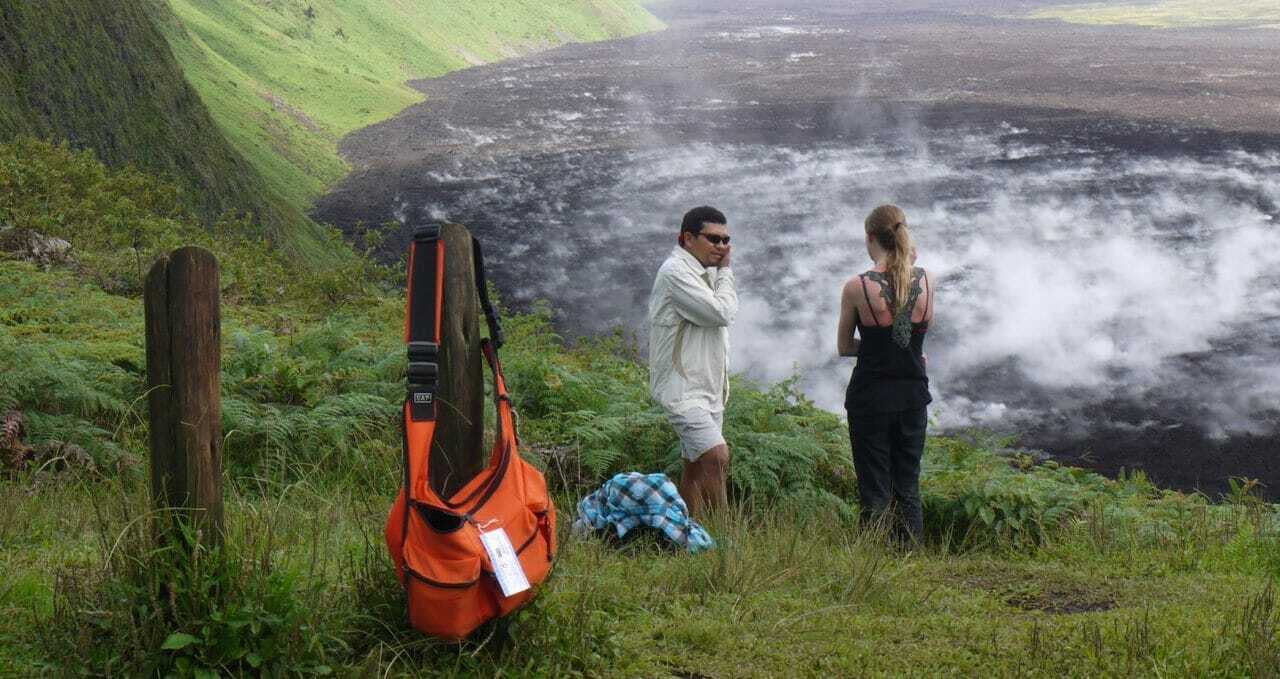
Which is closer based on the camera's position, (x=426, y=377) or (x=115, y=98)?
(x=426, y=377)

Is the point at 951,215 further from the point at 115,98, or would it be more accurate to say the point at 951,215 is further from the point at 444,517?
the point at 444,517

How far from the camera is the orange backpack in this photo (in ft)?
12.2

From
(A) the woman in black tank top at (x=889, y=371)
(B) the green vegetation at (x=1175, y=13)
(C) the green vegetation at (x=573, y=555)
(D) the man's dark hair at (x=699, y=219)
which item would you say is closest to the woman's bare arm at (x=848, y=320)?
(A) the woman in black tank top at (x=889, y=371)

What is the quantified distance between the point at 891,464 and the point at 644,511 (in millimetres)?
1682

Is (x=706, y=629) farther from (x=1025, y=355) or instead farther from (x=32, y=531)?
(x=1025, y=355)

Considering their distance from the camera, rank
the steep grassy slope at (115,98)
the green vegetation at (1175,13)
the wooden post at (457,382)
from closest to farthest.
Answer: the wooden post at (457,382) < the steep grassy slope at (115,98) < the green vegetation at (1175,13)

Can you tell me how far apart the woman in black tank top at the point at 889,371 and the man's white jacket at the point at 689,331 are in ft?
2.27

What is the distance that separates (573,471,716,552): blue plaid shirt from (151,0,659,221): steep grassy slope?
2313 centimetres

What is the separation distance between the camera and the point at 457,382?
393 cm

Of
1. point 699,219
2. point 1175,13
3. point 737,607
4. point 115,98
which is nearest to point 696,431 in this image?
point 699,219

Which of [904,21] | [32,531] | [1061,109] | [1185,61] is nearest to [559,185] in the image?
[1061,109]

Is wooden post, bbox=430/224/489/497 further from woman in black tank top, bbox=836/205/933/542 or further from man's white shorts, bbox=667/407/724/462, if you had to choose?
woman in black tank top, bbox=836/205/933/542

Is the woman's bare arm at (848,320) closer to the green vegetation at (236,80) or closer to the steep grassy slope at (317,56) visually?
the green vegetation at (236,80)

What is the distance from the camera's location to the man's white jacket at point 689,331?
23.2ft
